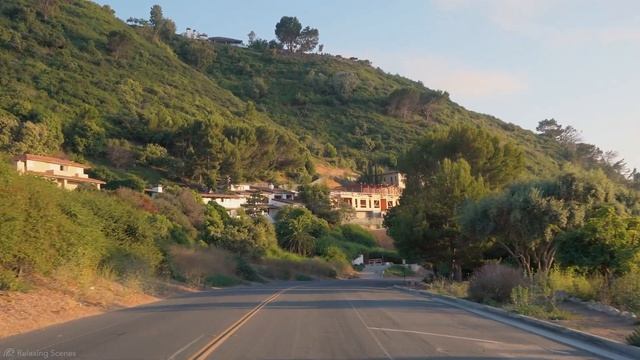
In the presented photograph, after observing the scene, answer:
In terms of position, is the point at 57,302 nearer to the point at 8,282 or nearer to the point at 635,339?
the point at 8,282

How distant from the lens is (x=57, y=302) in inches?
936

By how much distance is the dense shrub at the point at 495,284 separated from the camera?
26.3 meters

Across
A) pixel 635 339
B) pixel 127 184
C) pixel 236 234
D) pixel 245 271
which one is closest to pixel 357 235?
pixel 127 184

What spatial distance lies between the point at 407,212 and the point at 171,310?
79.8 feet

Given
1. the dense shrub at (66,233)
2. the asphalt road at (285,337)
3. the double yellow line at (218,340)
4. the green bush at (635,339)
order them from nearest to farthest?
the double yellow line at (218,340), the asphalt road at (285,337), the green bush at (635,339), the dense shrub at (66,233)

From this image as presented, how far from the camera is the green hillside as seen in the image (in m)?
95.1

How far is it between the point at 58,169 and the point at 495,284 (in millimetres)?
62908

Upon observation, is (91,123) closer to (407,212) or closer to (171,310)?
(407,212)

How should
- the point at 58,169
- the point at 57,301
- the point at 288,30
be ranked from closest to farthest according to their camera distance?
1. the point at 57,301
2. the point at 58,169
3. the point at 288,30

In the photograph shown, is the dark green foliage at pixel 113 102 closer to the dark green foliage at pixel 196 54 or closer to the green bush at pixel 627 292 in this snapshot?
the dark green foliage at pixel 196 54

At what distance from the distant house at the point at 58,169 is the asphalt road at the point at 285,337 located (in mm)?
55931

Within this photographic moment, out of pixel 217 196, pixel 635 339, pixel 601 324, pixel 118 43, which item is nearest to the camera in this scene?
pixel 635 339

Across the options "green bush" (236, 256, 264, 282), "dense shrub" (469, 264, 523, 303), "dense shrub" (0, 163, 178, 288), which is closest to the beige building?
"green bush" (236, 256, 264, 282)

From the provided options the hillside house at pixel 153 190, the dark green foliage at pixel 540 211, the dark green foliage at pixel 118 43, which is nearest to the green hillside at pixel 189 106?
the dark green foliage at pixel 118 43
